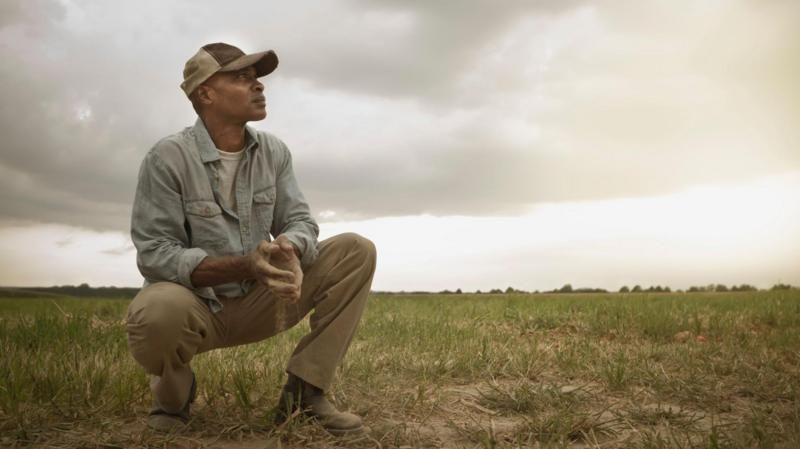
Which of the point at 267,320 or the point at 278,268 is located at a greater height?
the point at 278,268

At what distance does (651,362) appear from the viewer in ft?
17.1

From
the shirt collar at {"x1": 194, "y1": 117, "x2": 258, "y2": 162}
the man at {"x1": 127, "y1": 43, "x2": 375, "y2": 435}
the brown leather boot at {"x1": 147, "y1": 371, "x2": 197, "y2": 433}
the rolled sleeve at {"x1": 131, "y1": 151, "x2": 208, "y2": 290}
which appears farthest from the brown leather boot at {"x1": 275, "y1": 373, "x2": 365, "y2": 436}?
the shirt collar at {"x1": 194, "y1": 117, "x2": 258, "y2": 162}

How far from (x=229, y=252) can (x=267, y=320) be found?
39cm

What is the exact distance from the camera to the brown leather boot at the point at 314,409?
319 cm

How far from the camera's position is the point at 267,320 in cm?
332

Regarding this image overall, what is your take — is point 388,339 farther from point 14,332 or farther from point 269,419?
point 14,332

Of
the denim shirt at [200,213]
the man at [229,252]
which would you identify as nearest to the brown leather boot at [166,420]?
the man at [229,252]

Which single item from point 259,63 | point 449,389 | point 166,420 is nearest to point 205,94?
point 259,63

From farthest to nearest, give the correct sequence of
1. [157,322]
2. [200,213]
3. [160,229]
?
1. [200,213]
2. [160,229]
3. [157,322]

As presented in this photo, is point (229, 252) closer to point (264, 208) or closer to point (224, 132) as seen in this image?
point (264, 208)

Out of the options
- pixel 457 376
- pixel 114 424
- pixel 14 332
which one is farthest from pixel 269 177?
pixel 14 332

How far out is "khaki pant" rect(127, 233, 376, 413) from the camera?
9.59ft

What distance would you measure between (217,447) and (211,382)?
88cm

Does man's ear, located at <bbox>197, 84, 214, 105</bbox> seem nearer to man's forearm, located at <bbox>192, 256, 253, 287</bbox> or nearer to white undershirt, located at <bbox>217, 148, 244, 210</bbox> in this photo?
white undershirt, located at <bbox>217, 148, 244, 210</bbox>
